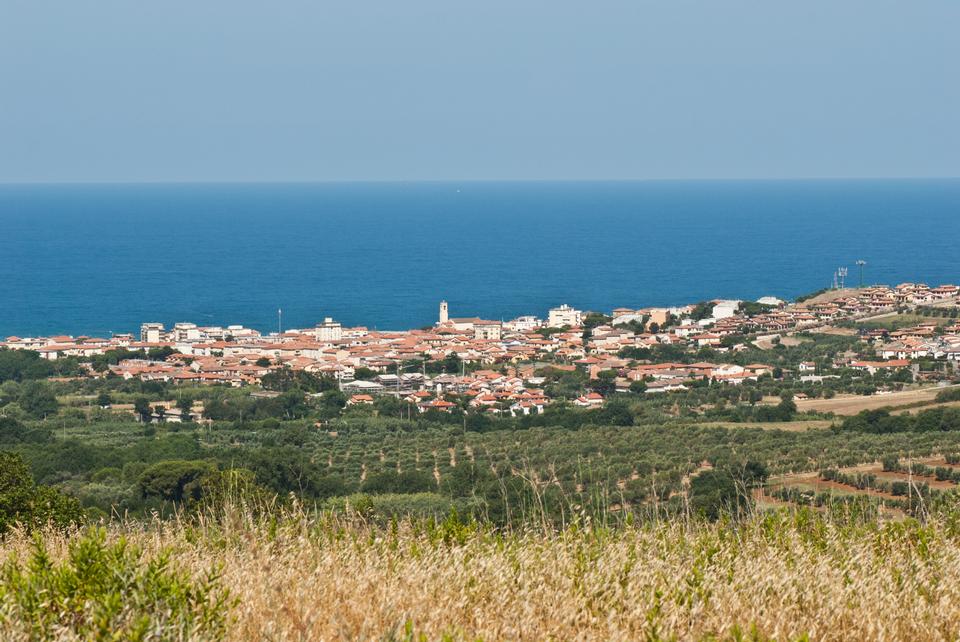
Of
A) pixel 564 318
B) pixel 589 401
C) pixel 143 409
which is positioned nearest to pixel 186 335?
pixel 143 409

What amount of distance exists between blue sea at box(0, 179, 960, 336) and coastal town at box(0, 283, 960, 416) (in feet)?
40.3

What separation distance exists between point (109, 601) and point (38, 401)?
101ft

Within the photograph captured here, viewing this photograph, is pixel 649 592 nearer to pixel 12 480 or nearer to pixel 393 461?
pixel 12 480

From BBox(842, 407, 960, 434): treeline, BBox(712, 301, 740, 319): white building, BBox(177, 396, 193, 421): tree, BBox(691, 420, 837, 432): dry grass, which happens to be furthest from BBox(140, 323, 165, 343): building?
BBox(842, 407, 960, 434): treeline

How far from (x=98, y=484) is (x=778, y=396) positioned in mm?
19001

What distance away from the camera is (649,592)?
376 cm

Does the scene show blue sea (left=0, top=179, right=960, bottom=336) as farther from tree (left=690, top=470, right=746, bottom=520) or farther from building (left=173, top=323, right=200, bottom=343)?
tree (left=690, top=470, right=746, bottom=520)

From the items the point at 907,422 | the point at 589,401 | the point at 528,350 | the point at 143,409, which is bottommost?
the point at 528,350

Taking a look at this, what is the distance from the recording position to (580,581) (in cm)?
394

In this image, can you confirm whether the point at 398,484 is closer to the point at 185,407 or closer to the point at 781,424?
the point at 781,424

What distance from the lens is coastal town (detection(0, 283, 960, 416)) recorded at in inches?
1375

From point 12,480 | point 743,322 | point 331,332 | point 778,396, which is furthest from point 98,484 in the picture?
point 743,322

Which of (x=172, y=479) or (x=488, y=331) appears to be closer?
(x=172, y=479)

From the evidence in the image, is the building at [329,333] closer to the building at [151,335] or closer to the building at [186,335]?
the building at [186,335]
